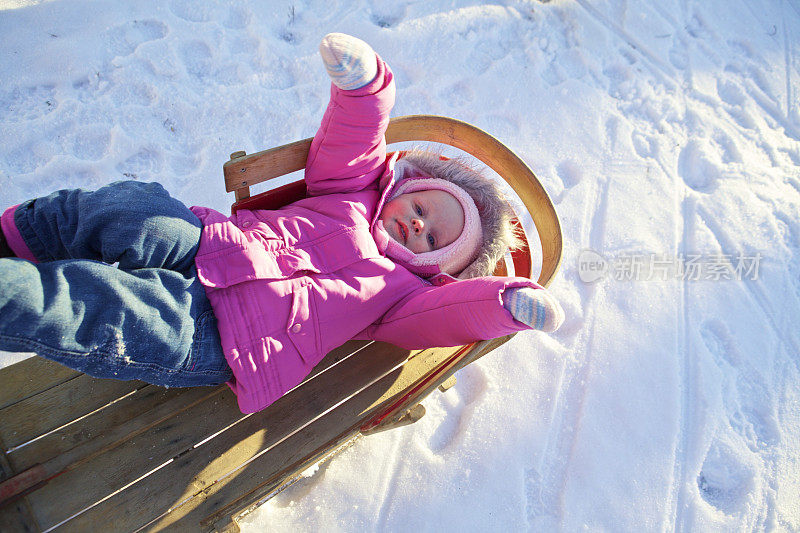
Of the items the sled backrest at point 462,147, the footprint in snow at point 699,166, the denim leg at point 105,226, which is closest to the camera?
the denim leg at point 105,226

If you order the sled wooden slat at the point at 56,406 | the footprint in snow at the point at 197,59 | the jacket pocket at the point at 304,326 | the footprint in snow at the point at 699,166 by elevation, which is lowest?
the sled wooden slat at the point at 56,406

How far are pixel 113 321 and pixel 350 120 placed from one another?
3.15 feet

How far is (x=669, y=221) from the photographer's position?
9.02 feet

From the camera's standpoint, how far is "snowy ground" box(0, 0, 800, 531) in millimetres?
1979

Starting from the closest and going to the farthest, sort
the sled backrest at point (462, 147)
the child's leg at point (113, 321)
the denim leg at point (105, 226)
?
1. the child's leg at point (113, 321)
2. the denim leg at point (105, 226)
3. the sled backrest at point (462, 147)

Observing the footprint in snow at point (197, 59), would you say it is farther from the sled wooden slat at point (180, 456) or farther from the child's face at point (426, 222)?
the sled wooden slat at point (180, 456)

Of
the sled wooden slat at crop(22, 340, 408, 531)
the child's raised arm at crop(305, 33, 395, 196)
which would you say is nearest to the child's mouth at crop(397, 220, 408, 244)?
the child's raised arm at crop(305, 33, 395, 196)

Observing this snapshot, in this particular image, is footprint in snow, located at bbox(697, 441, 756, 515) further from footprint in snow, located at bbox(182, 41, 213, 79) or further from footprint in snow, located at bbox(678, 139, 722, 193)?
footprint in snow, located at bbox(182, 41, 213, 79)

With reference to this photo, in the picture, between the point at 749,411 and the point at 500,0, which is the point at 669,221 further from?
the point at 500,0

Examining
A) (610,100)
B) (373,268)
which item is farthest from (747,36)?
(373,268)

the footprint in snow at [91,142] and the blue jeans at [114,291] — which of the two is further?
the footprint in snow at [91,142]

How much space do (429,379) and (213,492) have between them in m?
0.71

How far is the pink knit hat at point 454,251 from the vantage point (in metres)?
1.81

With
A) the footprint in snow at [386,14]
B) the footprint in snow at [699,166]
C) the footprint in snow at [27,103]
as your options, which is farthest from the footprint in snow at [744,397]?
the footprint in snow at [27,103]
